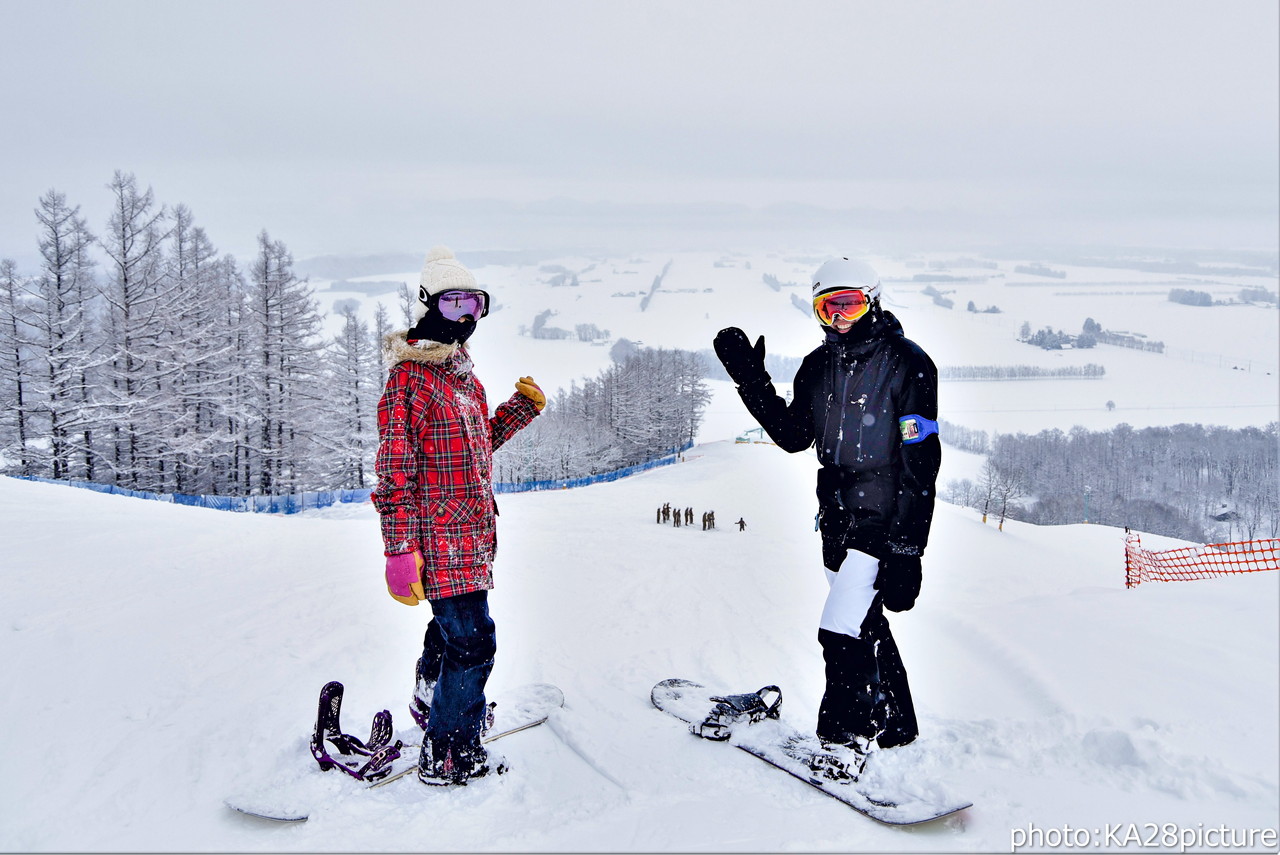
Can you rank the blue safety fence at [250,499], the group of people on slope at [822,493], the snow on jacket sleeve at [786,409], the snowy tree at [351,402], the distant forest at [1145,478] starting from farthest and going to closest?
1. the distant forest at [1145,478]
2. the snowy tree at [351,402]
3. the blue safety fence at [250,499]
4. the snow on jacket sleeve at [786,409]
5. the group of people on slope at [822,493]

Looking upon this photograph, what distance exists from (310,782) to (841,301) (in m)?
3.63

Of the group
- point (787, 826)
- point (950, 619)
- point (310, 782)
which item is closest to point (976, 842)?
point (787, 826)

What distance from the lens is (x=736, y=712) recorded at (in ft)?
14.8

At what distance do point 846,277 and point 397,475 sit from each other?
249 centimetres

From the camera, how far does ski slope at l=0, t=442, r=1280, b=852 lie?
3279 mm

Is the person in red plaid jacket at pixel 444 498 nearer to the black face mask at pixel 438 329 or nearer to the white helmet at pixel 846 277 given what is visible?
the black face mask at pixel 438 329

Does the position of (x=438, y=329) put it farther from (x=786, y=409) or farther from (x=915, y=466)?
(x=915, y=466)

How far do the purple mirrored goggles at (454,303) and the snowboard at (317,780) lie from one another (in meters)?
2.29

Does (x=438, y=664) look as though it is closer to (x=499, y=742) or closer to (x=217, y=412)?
(x=499, y=742)

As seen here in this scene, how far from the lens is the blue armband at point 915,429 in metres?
3.73

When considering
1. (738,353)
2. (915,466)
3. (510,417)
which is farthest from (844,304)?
(510,417)

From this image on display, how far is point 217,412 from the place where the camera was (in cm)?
3195

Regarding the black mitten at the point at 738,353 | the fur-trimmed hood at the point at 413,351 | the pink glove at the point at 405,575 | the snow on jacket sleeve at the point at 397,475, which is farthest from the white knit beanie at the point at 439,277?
the black mitten at the point at 738,353

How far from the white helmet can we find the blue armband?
675 mm
